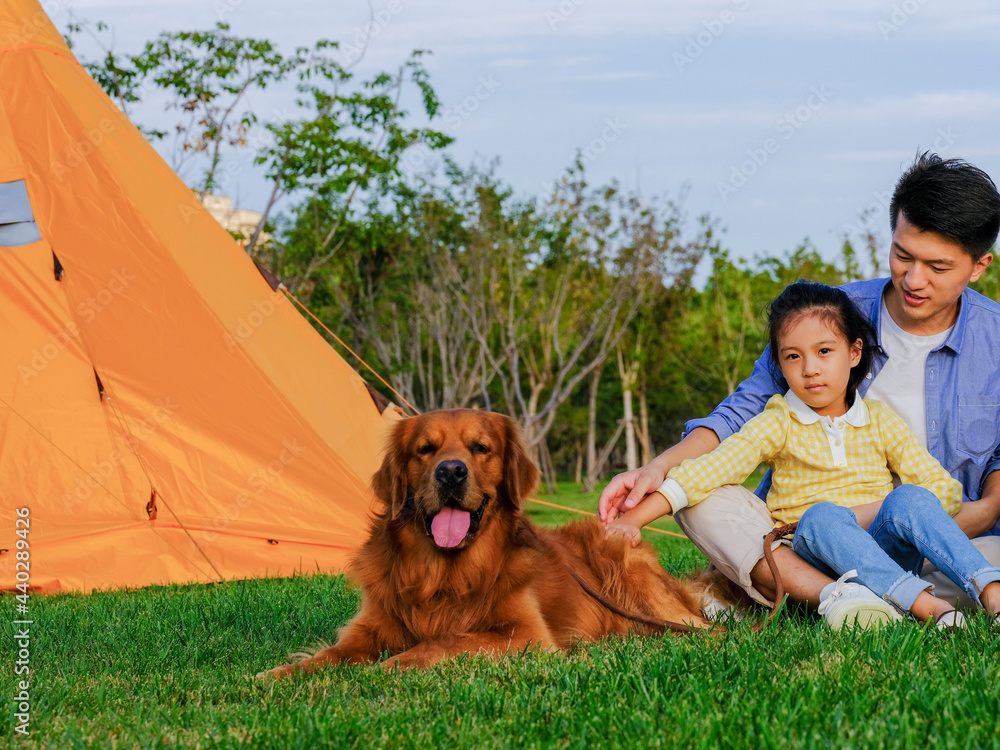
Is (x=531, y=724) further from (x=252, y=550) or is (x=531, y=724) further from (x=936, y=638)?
(x=252, y=550)

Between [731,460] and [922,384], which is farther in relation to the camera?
[922,384]

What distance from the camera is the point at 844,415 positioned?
123 inches

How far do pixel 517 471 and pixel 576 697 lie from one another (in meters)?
1.08

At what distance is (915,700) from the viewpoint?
6.12 feet

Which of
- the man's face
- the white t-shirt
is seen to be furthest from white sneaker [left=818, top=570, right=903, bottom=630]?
the man's face

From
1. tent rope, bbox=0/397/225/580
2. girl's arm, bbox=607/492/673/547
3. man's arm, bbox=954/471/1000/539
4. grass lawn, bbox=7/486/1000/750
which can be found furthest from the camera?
tent rope, bbox=0/397/225/580

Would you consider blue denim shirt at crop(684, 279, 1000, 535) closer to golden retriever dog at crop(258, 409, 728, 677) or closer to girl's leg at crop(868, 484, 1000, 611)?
girl's leg at crop(868, 484, 1000, 611)

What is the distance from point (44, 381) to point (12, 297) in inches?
17.4

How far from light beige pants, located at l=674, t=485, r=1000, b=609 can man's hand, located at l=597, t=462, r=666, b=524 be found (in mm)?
182

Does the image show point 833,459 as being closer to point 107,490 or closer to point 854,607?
point 854,607

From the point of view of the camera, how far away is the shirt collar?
312 cm

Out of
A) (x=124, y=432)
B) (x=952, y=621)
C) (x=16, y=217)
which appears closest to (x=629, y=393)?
(x=124, y=432)

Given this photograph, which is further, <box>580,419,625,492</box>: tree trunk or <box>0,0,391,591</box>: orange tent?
<box>580,419,625,492</box>: tree trunk

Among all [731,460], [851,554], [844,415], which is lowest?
[851,554]
